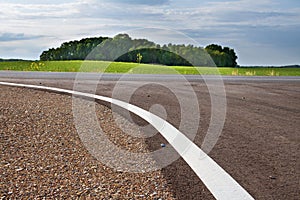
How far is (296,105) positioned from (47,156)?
7833mm

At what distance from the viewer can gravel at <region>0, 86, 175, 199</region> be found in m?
4.43

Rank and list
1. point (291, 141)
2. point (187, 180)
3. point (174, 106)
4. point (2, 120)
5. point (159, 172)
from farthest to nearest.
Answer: point (174, 106) → point (2, 120) → point (291, 141) → point (159, 172) → point (187, 180)

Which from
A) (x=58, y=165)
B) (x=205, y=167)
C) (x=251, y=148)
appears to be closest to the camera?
(x=205, y=167)

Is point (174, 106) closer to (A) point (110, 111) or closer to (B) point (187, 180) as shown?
(A) point (110, 111)

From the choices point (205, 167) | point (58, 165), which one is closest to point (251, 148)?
point (205, 167)

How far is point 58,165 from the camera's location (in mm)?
5461

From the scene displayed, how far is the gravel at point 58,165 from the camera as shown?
14.5 ft

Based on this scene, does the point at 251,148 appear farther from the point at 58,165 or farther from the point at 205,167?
the point at 58,165

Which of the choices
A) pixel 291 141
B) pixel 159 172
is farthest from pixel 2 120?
pixel 291 141

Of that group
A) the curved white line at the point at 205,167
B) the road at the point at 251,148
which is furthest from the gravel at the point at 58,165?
the curved white line at the point at 205,167

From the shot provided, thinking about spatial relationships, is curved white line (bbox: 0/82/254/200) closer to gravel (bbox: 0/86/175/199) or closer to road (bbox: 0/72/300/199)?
road (bbox: 0/72/300/199)

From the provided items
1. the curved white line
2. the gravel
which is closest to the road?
the curved white line

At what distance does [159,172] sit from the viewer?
4977mm

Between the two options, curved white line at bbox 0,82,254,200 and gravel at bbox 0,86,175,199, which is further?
gravel at bbox 0,86,175,199
